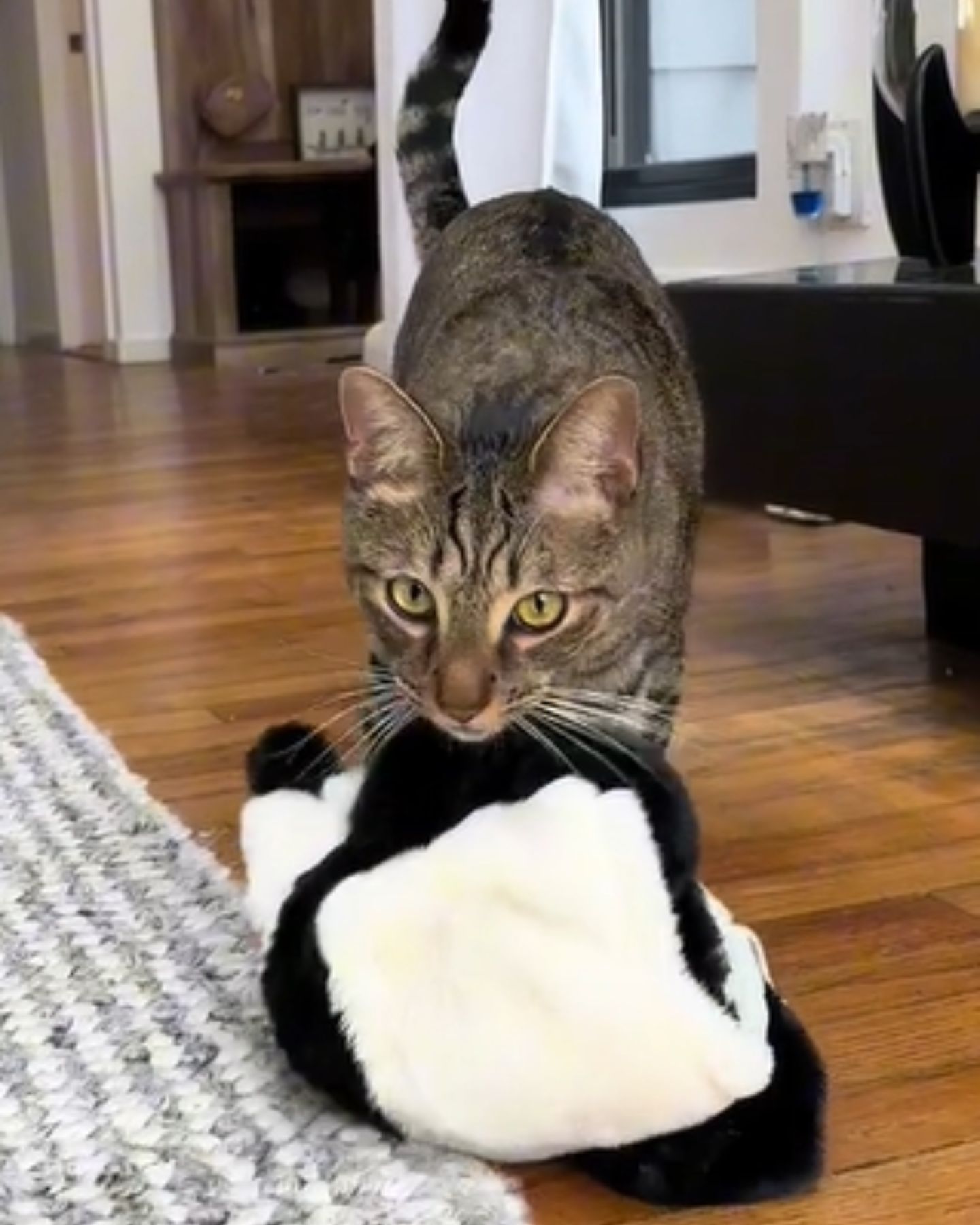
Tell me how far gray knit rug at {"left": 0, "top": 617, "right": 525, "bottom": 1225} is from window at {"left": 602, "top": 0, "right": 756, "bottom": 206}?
2068 mm

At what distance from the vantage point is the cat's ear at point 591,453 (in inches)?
39.8

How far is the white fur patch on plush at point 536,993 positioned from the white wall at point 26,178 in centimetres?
564

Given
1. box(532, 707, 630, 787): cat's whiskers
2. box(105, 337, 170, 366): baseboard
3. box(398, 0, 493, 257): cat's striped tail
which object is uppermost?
box(398, 0, 493, 257): cat's striped tail

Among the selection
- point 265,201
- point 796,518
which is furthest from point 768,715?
point 265,201

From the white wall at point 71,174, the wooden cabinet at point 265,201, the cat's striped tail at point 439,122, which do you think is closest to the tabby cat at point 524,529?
the cat's striped tail at point 439,122

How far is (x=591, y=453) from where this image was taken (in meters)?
1.03

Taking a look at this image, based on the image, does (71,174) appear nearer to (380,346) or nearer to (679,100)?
(380,346)

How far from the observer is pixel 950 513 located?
1.44 metres

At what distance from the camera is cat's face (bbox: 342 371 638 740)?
992 mm

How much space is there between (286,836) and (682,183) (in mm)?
2474

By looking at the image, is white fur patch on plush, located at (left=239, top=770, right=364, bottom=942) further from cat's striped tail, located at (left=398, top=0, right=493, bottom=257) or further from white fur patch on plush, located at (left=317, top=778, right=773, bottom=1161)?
cat's striped tail, located at (left=398, top=0, right=493, bottom=257)

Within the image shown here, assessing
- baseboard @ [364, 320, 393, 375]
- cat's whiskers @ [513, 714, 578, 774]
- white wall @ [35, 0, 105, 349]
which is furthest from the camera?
white wall @ [35, 0, 105, 349]

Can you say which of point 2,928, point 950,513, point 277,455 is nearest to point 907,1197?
point 2,928

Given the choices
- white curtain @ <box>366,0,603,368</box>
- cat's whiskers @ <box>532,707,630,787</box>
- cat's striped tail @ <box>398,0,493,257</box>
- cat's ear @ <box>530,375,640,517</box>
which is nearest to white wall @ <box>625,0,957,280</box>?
white curtain @ <box>366,0,603,368</box>
